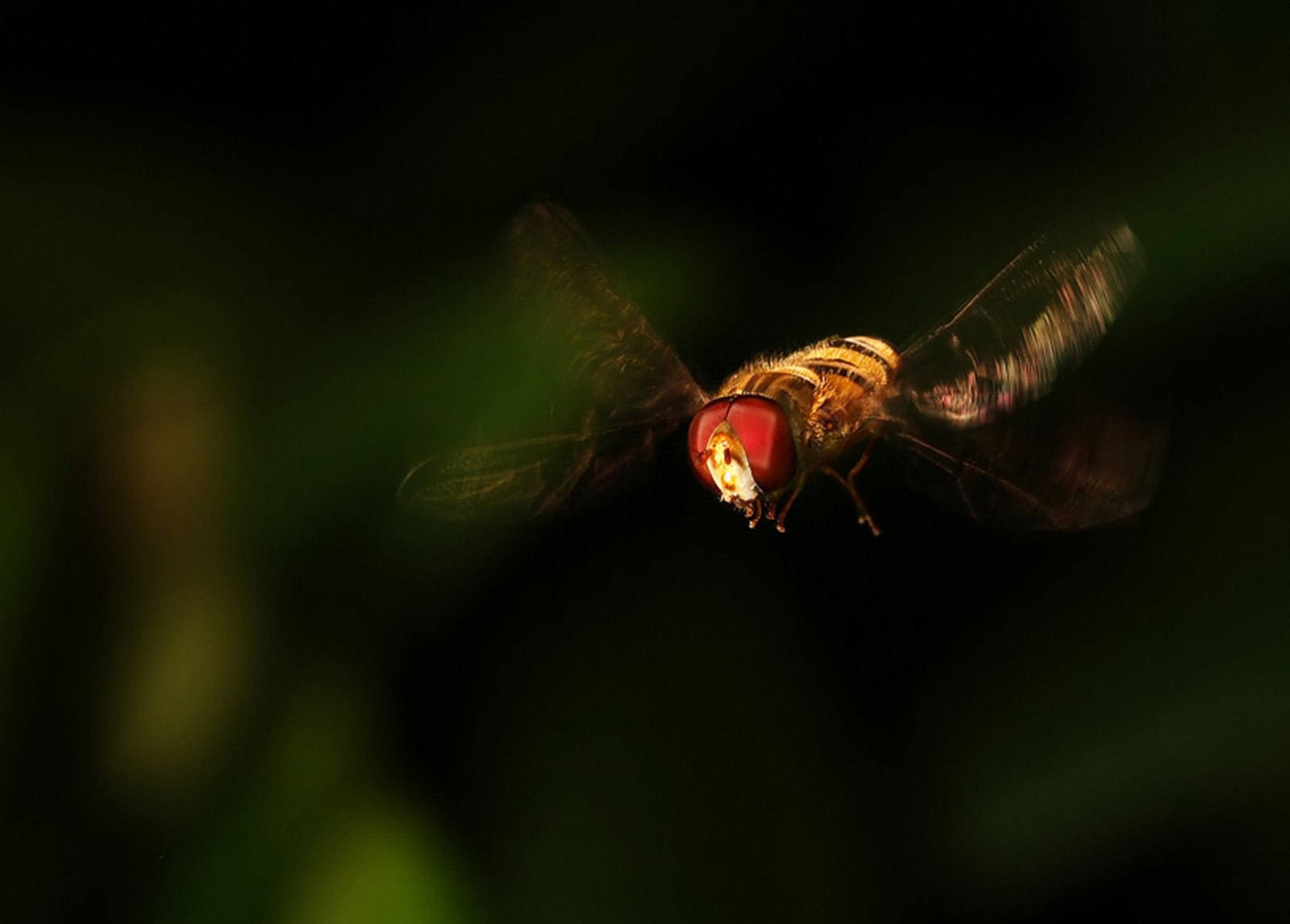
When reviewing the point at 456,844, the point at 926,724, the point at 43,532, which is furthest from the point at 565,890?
the point at 43,532

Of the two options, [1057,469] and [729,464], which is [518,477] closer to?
[729,464]

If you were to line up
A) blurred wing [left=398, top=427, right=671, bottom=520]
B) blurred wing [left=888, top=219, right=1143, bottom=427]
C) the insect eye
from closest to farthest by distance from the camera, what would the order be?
1. blurred wing [left=888, top=219, right=1143, bottom=427]
2. the insect eye
3. blurred wing [left=398, top=427, right=671, bottom=520]

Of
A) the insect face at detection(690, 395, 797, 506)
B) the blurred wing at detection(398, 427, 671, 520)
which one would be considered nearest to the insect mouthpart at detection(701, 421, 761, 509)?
the insect face at detection(690, 395, 797, 506)

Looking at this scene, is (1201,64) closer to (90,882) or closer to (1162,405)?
(1162,405)

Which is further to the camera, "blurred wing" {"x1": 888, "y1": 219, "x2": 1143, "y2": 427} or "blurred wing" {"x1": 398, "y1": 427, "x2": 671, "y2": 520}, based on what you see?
"blurred wing" {"x1": 398, "y1": 427, "x2": 671, "y2": 520}

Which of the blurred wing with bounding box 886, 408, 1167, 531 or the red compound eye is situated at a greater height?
the red compound eye

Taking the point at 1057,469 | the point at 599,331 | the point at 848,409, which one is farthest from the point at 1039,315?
the point at 599,331

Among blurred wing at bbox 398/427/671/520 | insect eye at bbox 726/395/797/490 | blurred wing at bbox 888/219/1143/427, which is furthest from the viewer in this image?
blurred wing at bbox 398/427/671/520

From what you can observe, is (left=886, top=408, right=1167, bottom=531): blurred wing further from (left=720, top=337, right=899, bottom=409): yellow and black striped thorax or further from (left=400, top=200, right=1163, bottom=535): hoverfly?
(left=720, top=337, right=899, bottom=409): yellow and black striped thorax

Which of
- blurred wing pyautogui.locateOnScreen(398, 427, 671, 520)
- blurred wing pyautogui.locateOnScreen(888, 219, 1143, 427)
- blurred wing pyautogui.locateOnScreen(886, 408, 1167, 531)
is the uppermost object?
blurred wing pyautogui.locateOnScreen(398, 427, 671, 520)

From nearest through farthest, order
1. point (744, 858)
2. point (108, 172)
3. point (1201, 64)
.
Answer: point (744, 858), point (1201, 64), point (108, 172)
